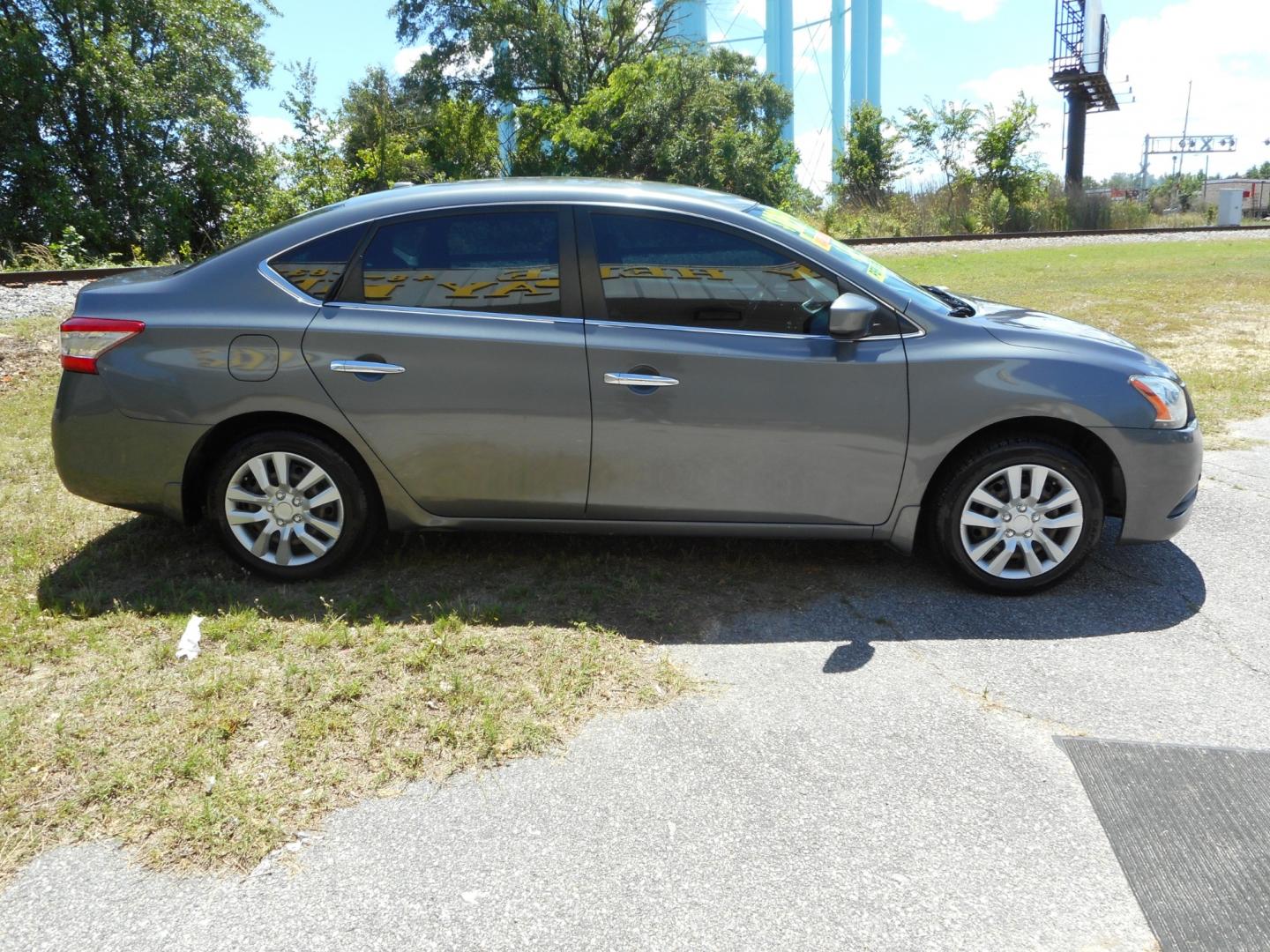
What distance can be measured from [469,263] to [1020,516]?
263 centimetres

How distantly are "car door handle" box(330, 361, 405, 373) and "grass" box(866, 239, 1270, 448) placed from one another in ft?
19.0

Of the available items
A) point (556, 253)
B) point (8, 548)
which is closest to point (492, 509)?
point (556, 253)

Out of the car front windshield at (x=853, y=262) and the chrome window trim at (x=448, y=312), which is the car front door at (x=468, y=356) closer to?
the chrome window trim at (x=448, y=312)

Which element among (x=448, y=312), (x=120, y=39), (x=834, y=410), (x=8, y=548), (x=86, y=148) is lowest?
(x=8, y=548)

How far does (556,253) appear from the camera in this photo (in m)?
4.38

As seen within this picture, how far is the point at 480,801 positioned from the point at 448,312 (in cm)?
216

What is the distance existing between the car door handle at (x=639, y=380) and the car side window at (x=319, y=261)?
1283mm

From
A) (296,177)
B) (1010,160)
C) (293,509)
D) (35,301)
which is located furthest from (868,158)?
(293,509)

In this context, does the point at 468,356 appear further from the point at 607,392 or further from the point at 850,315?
the point at 850,315

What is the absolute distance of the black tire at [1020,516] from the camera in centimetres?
434

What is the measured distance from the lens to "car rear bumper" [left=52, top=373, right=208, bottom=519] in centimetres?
443

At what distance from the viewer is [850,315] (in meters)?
4.17

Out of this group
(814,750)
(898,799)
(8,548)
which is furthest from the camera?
(8,548)

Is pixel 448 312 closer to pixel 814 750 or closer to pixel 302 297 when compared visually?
pixel 302 297
